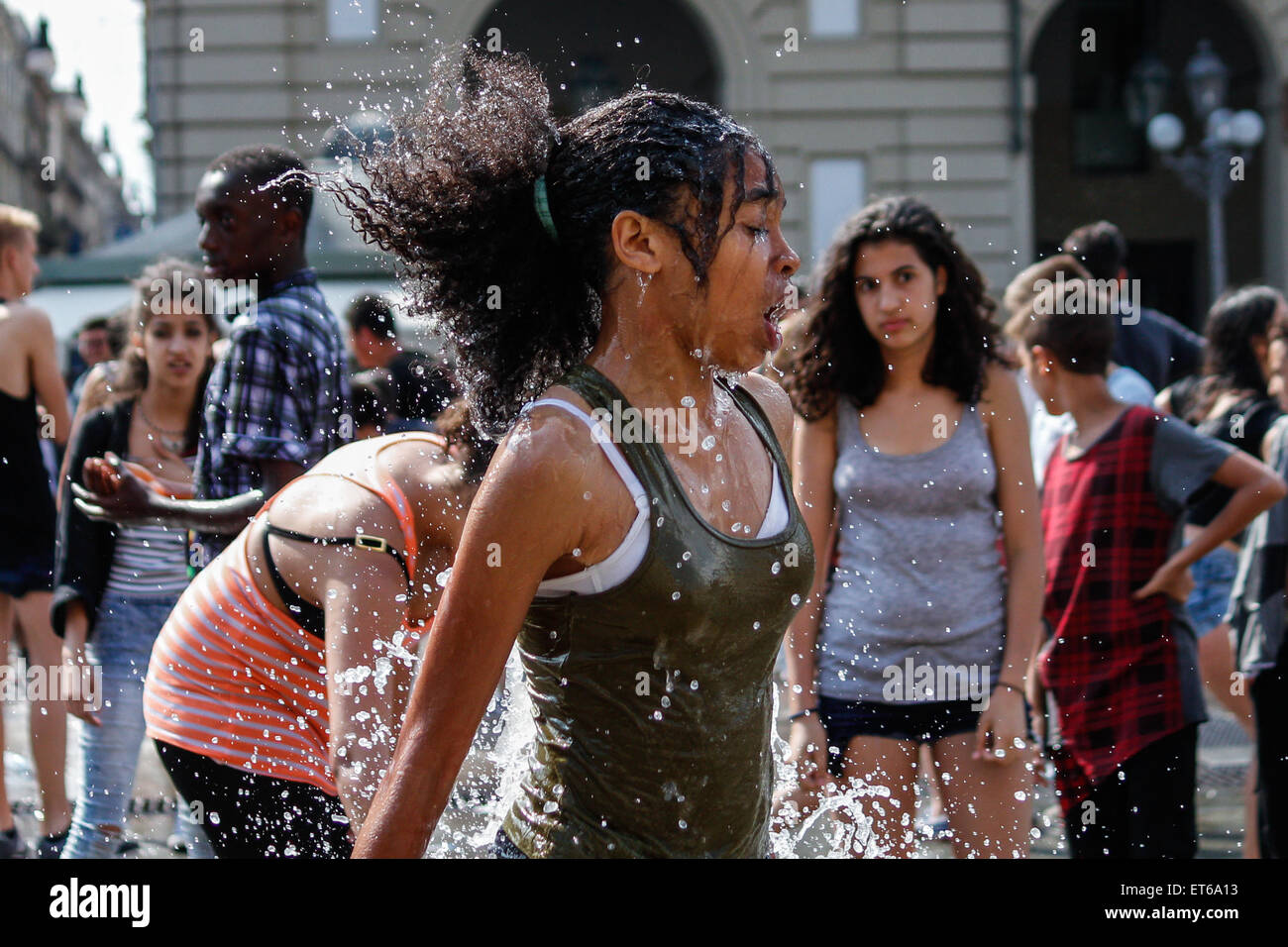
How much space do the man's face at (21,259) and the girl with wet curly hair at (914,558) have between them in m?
3.07

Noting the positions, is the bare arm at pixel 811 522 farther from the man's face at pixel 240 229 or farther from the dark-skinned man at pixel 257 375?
the man's face at pixel 240 229

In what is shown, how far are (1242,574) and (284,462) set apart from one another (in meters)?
2.92

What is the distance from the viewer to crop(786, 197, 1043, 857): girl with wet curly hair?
335 cm

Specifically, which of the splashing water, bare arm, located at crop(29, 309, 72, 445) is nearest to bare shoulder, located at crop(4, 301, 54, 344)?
bare arm, located at crop(29, 309, 72, 445)

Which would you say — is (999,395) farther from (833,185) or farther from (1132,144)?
(1132,144)

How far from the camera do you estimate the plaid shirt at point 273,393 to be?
10.8 feet

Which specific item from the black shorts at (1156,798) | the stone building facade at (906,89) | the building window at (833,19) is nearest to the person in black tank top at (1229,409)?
the black shorts at (1156,798)

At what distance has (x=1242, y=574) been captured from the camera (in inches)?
177

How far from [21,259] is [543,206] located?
12.5ft

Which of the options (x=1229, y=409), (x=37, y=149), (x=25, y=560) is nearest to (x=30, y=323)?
(x=25, y=560)

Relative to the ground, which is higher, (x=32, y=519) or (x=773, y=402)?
(x=773, y=402)

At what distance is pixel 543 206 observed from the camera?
203 cm

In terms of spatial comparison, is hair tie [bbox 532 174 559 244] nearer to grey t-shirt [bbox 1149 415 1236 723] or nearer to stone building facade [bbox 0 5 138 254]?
grey t-shirt [bbox 1149 415 1236 723]

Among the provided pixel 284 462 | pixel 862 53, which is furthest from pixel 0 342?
pixel 862 53
